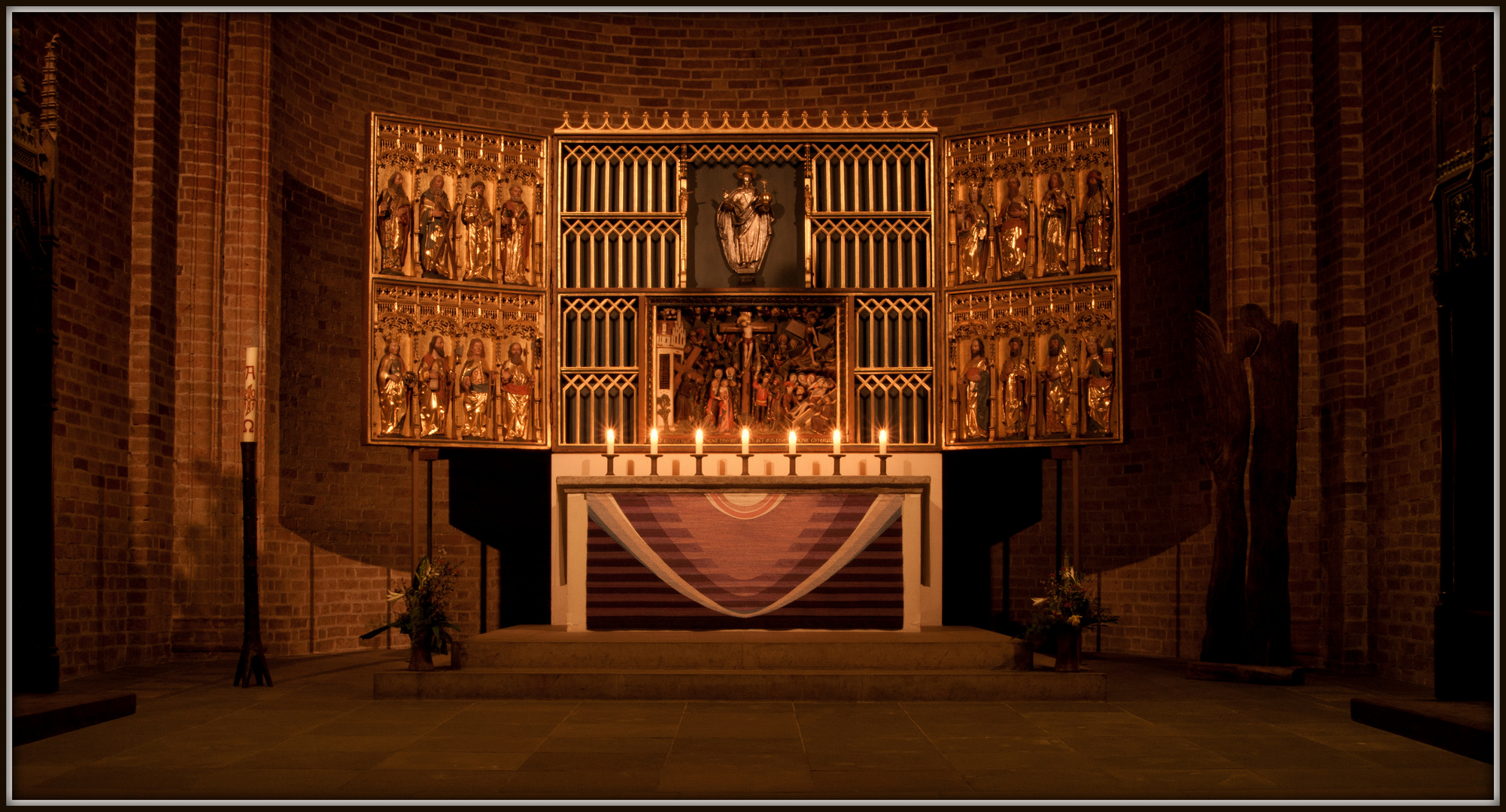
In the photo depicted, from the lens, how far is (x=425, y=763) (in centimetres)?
648

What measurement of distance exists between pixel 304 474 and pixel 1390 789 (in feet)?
33.9

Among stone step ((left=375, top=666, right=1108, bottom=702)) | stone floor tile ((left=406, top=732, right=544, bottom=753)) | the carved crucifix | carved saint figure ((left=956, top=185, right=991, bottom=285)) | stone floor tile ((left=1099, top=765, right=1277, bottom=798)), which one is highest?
carved saint figure ((left=956, top=185, right=991, bottom=285))

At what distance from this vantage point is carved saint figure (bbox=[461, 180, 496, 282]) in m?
11.6

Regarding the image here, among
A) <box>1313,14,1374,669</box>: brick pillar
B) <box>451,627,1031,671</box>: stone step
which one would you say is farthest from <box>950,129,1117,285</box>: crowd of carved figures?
<box>451,627,1031,671</box>: stone step

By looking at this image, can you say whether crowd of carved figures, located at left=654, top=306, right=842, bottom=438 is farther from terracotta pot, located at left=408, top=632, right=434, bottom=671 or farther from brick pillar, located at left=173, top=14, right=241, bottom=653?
brick pillar, located at left=173, top=14, right=241, bottom=653

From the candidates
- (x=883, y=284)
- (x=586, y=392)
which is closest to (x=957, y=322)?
(x=883, y=284)

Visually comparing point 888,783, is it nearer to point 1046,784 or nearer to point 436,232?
point 1046,784

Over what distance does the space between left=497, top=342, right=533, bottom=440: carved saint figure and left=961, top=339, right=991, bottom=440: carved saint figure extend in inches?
154

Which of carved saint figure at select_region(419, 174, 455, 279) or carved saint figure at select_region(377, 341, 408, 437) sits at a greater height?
carved saint figure at select_region(419, 174, 455, 279)

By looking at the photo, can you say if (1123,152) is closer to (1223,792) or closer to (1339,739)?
(1339,739)

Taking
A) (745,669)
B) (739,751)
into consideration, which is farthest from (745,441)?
(739,751)

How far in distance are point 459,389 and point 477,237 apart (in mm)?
1391

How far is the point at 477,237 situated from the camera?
1169 cm

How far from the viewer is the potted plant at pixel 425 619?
31.2 feet
